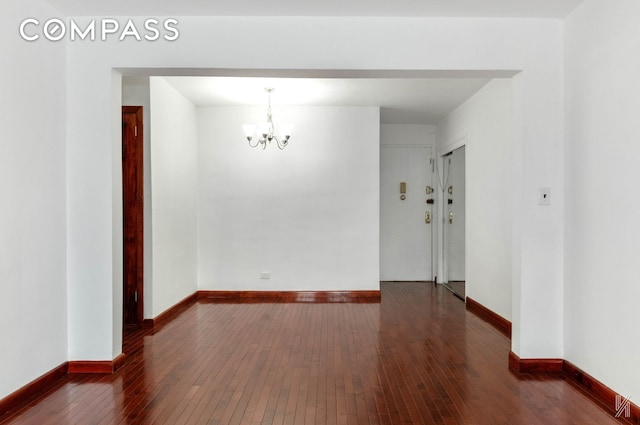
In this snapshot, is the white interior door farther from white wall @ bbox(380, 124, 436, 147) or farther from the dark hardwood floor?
the dark hardwood floor

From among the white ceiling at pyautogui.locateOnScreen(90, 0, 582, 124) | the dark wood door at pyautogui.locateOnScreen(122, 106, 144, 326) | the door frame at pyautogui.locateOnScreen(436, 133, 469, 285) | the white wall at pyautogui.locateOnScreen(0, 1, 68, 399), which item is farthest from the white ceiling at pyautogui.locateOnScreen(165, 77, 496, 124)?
the white wall at pyautogui.locateOnScreen(0, 1, 68, 399)

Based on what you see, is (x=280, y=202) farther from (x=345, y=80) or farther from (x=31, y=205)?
(x=31, y=205)

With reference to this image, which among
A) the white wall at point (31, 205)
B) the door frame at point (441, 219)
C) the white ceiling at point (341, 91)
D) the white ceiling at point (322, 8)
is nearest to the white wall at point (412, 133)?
the door frame at point (441, 219)

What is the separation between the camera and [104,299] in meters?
3.24

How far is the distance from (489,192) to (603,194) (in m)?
2.12

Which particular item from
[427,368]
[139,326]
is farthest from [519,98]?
[139,326]

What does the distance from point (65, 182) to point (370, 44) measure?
8.13 feet

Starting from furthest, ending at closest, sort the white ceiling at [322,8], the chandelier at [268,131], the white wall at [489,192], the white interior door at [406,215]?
the white interior door at [406,215], the chandelier at [268,131], the white wall at [489,192], the white ceiling at [322,8]

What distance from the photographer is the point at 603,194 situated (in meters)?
2.78

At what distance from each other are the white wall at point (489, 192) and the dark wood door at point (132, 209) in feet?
12.1

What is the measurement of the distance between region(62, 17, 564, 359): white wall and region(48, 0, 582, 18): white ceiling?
0.25 feet

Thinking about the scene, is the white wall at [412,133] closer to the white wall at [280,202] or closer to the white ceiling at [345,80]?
the white ceiling at [345,80]

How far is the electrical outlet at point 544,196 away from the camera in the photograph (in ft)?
10.6

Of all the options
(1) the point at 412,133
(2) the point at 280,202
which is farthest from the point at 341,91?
(1) the point at 412,133
